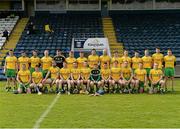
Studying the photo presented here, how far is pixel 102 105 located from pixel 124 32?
21733 millimetres

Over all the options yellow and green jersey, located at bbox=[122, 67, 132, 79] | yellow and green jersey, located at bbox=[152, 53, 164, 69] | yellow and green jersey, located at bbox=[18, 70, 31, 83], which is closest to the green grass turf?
yellow and green jersey, located at bbox=[18, 70, 31, 83]

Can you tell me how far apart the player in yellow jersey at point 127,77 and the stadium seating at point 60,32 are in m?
13.5

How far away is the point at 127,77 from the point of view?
1666 cm

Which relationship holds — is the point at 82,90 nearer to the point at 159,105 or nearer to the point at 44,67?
the point at 44,67

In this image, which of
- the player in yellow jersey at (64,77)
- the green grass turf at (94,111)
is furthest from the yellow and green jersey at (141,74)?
the player in yellow jersey at (64,77)

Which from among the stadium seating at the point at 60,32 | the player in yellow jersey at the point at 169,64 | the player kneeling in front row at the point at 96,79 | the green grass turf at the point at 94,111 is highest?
the stadium seating at the point at 60,32

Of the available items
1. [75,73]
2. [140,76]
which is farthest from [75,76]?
[140,76]

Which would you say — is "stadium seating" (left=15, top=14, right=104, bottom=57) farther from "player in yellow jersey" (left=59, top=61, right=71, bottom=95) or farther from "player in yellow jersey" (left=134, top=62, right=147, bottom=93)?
"player in yellow jersey" (left=134, top=62, right=147, bottom=93)

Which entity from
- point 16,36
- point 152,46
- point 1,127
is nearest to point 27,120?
point 1,127

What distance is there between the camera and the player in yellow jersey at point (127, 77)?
651 inches

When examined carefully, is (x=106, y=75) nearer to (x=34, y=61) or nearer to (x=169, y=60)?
(x=169, y=60)

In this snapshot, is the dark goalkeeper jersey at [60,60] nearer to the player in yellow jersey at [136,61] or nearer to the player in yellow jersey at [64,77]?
the player in yellow jersey at [64,77]

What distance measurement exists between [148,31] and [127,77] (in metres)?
17.9

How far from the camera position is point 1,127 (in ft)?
30.7
